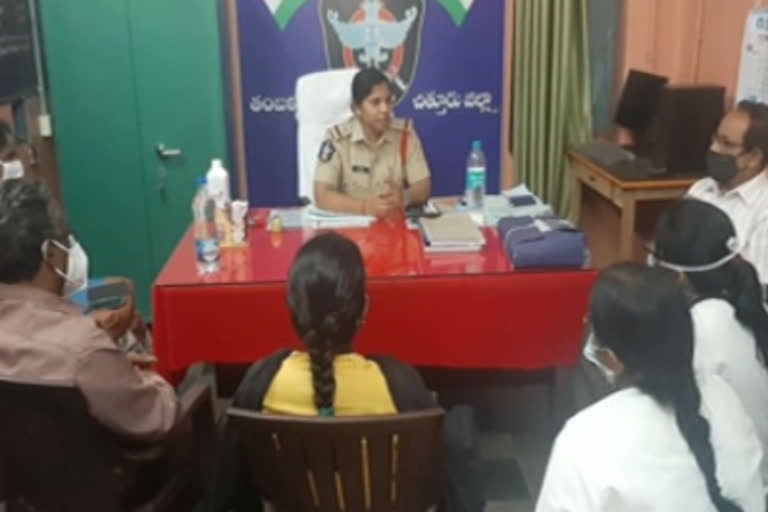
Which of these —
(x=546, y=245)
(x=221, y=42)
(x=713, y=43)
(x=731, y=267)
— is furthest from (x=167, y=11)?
(x=731, y=267)

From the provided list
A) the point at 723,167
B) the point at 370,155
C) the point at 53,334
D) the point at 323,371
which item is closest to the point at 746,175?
the point at 723,167

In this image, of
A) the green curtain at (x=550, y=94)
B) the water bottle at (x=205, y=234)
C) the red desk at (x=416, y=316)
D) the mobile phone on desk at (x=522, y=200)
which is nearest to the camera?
the red desk at (x=416, y=316)

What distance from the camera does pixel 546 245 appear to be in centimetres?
251

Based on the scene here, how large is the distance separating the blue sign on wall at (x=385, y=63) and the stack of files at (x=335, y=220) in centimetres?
140

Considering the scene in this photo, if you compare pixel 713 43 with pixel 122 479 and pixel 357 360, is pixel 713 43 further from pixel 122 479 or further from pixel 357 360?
pixel 122 479

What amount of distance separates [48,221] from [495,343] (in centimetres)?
128

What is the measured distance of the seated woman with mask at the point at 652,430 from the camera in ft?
4.32

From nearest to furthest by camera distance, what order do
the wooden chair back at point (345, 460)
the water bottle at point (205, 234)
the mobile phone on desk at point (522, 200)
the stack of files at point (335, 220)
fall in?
the wooden chair back at point (345, 460), the water bottle at point (205, 234), the stack of files at point (335, 220), the mobile phone on desk at point (522, 200)

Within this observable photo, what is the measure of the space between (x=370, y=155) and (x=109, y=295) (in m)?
1.12

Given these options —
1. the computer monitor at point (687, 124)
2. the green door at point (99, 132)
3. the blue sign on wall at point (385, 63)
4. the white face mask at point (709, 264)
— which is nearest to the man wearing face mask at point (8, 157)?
the green door at point (99, 132)

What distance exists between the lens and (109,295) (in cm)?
280

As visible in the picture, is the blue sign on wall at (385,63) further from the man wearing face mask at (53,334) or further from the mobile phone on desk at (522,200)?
the man wearing face mask at (53,334)

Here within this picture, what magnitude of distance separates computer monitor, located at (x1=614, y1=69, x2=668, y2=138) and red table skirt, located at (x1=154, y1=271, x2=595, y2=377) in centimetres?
181

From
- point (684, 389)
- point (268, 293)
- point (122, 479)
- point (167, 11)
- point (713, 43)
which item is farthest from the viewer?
point (713, 43)
